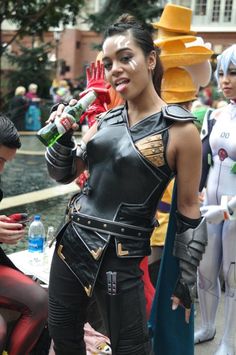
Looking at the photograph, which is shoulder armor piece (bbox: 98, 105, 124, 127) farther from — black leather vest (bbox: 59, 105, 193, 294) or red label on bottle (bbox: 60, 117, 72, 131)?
red label on bottle (bbox: 60, 117, 72, 131)

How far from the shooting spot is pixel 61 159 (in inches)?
77.9

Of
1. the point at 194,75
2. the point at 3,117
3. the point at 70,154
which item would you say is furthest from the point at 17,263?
the point at 194,75

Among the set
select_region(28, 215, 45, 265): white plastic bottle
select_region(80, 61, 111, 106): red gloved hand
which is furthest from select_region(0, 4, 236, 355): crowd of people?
select_region(28, 215, 45, 265): white plastic bottle

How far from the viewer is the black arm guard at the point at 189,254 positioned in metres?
1.88

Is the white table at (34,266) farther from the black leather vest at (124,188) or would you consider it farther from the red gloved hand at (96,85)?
the black leather vest at (124,188)

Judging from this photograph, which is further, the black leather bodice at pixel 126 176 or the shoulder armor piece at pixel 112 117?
the shoulder armor piece at pixel 112 117

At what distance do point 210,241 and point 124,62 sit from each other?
143 cm

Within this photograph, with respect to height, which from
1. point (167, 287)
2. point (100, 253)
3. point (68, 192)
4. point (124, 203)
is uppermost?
point (124, 203)

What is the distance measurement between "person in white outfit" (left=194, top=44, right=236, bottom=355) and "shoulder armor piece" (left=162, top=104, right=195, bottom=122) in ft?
3.20

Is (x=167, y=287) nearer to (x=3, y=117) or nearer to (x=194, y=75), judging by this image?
(x=3, y=117)

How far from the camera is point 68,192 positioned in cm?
740

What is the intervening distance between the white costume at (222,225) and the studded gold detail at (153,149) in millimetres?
976

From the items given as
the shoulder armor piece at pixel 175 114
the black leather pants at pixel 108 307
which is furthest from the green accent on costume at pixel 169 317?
the shoulder armor piece at pixel 175 114

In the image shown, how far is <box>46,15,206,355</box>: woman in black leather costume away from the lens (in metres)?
1.81
